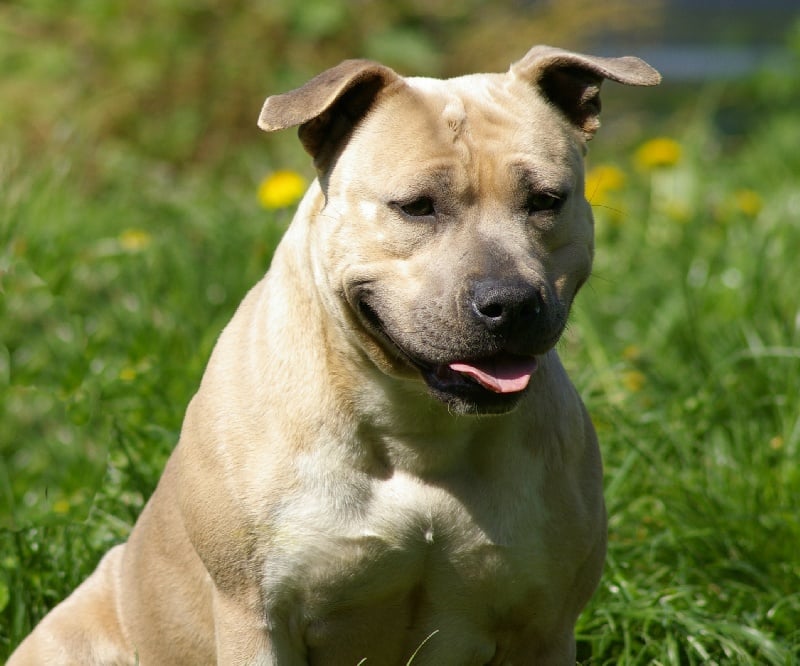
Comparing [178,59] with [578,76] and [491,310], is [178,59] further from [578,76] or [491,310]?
[491,310]

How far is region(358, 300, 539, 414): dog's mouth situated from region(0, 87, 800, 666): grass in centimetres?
78

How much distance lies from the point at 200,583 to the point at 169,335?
6.25 ft

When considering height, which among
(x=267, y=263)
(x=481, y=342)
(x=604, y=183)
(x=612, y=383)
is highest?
(x=481, y=342)

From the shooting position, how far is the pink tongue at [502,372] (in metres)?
2.88

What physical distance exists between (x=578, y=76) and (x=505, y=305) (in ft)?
2.58

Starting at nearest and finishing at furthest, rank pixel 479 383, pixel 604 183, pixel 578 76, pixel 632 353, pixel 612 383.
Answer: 1. pixel 479 383
2. pixel 578 76
3. pixel 612 383
4. pixel 632 353
5. pixel 604 183

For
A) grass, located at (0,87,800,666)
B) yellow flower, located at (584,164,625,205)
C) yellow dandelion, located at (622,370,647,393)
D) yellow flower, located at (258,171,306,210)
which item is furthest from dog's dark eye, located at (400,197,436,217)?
yellow flower, located at (584,164,625,205)

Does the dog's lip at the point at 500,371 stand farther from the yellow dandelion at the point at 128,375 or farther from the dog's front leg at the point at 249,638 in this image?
the yellow dandelion at the point at 128,375

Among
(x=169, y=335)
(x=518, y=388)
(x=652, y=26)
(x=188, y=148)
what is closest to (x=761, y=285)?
(x=169, y=335)

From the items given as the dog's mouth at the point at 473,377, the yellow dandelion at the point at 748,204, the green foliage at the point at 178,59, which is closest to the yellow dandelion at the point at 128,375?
the dog's mouth at the point at 473,377

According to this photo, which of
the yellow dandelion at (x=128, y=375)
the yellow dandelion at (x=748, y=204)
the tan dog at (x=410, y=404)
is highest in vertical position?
the tan dog at (x=410, y=404)

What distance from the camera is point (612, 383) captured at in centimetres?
476

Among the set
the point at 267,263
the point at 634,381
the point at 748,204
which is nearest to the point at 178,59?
the point at 267,263

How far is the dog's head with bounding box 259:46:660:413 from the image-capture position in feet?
9.27
